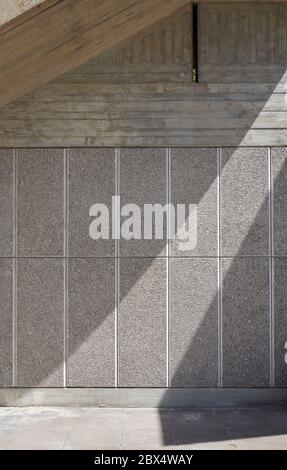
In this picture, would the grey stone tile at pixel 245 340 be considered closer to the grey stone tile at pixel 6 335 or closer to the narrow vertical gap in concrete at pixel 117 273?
the narrow vertical gap in concrete at pixel 117 273

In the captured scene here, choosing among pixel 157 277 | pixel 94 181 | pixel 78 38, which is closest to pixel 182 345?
pixel 157 277

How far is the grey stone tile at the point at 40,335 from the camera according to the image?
8.11 meters

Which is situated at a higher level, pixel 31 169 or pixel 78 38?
pixel 78 38

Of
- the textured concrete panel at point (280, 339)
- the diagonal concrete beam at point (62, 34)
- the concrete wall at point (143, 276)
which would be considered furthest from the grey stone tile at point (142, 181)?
the textured concrete panel at point (280, 339)

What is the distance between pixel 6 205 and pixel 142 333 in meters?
2.23

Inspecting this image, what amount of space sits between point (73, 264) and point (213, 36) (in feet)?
10.5

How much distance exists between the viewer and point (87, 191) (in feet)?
26.8

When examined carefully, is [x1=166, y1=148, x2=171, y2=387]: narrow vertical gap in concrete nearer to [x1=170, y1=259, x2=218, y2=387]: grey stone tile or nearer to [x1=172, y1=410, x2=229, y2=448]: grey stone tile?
[x1=170, y1=259, x2=218, y2=387]: grey stone tile

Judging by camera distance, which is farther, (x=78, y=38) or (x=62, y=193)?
(x=62, y=193)

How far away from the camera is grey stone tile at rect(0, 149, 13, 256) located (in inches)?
321

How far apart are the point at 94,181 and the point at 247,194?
1841 millimetres

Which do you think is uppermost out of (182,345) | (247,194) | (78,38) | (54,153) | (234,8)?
(234,8)

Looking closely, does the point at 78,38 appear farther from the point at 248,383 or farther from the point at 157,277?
the point at 248,383

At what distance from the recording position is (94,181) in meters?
8.19
